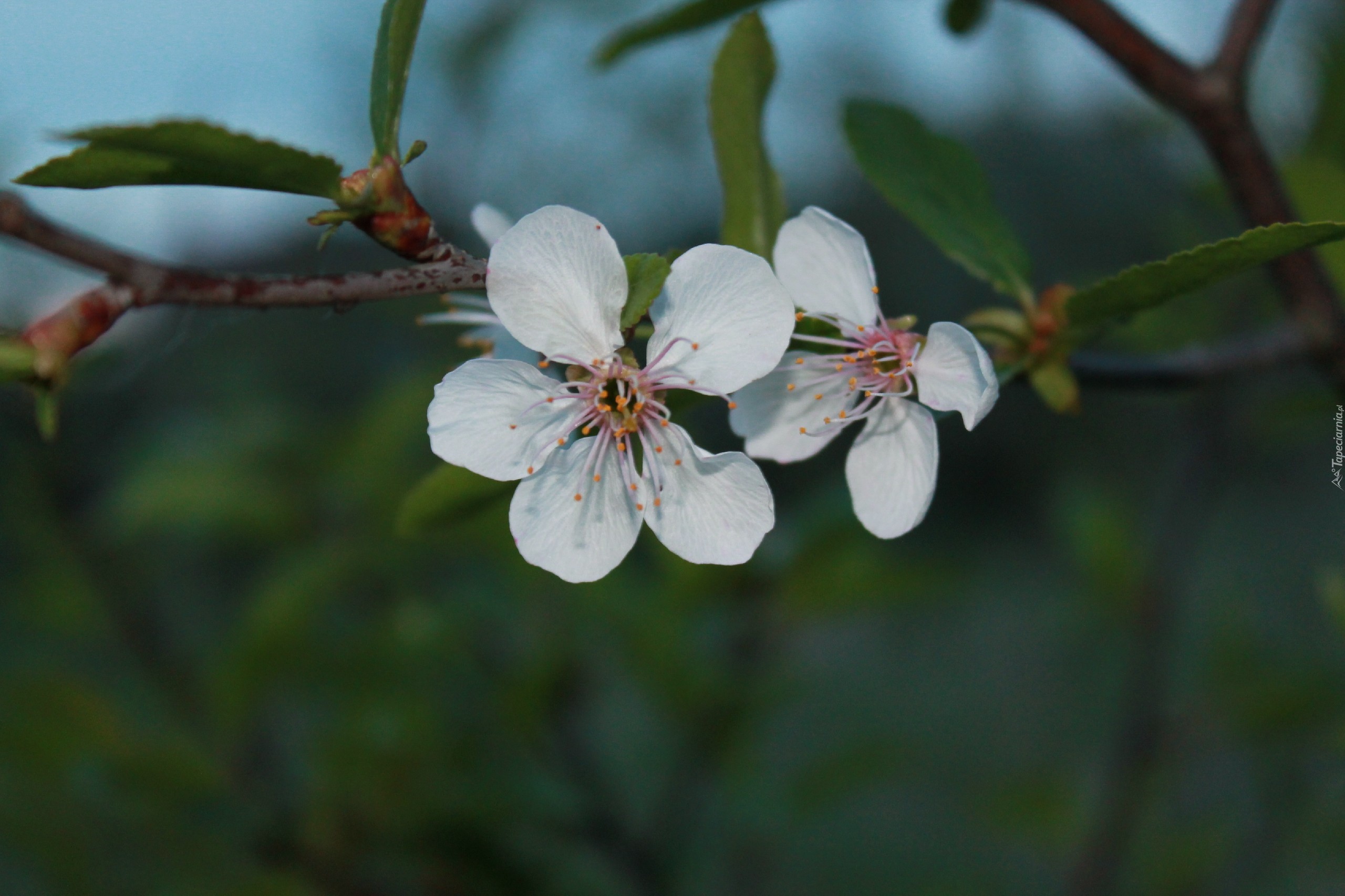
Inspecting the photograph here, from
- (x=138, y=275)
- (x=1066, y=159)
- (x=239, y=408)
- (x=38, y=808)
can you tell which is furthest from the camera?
(x=1066, y=159)

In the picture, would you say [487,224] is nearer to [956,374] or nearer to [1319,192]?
[956,374]

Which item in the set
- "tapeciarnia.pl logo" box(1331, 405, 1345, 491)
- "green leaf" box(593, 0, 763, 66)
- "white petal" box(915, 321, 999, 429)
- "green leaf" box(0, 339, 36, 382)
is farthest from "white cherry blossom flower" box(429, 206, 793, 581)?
"tapeciarnia.pl logo" box(1331, 405, 1345, 491)

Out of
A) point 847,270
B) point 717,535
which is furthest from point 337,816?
point 847,270

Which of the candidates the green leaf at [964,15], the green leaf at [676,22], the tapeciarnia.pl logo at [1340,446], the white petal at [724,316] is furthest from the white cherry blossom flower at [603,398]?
the tapeciarnia.pl logo at [1340,446]

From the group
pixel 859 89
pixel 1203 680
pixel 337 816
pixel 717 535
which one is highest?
pixel 859 89

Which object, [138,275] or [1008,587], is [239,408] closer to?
[138,275]

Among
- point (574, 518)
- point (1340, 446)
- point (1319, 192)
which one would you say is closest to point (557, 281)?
point (574, 518)
